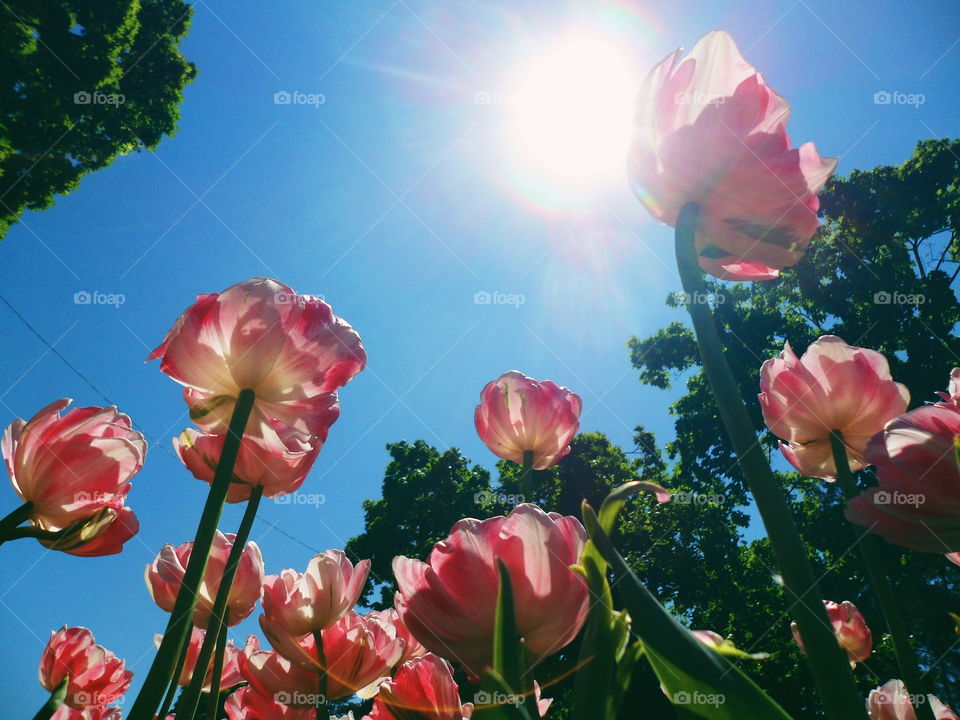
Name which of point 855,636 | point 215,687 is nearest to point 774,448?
point 855,636

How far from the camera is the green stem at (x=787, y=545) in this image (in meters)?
0.45

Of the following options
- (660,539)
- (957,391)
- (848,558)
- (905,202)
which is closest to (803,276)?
(905,202)

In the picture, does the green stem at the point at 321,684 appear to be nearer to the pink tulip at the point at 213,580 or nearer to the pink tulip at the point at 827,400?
the pink tulip at the point at 213,580

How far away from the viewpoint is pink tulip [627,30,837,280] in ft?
2.33

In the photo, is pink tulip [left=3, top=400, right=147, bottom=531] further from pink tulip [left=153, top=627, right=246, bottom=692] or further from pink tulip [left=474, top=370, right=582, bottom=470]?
pink tulip [left=474, top=370, right=582, bottom=470]

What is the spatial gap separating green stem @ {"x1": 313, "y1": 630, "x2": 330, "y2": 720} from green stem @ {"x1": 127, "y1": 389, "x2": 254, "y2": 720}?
28.2 inches

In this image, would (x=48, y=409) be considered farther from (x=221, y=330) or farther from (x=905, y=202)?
(x=905, y=202)

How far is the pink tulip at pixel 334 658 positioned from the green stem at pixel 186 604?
30.3 inches

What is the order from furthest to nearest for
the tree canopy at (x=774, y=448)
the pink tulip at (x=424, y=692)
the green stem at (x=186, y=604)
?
the tree canopy at (x=774, y=448), the pink tulip at (x=424, y=692), the green stem at (x=186, y=604)

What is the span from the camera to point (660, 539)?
494 inches

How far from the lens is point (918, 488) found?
0.69 meters

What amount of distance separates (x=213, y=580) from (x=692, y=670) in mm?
1312

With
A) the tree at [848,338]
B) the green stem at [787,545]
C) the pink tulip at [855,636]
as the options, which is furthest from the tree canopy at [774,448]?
the green stem at [787,545]

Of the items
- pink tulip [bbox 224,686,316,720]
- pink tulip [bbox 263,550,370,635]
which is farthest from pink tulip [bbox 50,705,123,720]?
pink tulip [bbox 263,550,370,635]
